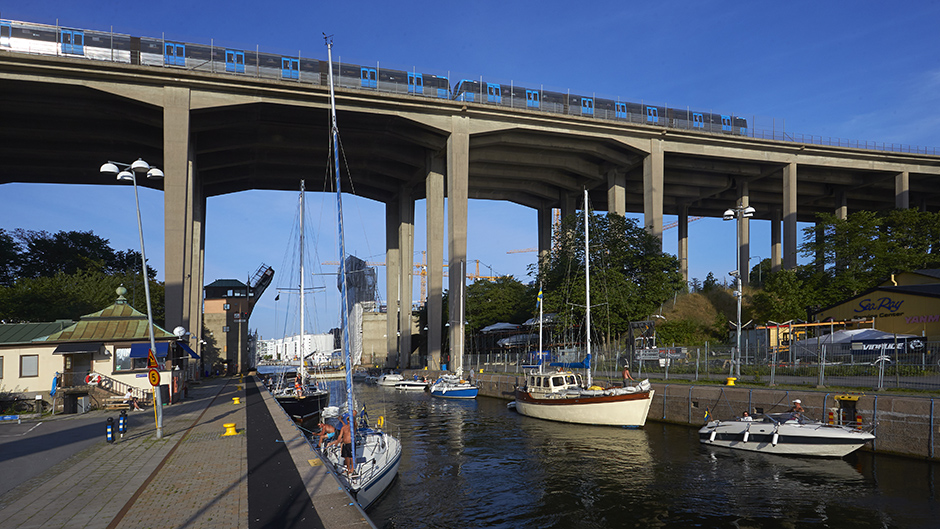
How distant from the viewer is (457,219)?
6431cm

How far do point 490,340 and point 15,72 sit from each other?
65.3m

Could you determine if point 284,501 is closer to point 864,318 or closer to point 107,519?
point 107,519

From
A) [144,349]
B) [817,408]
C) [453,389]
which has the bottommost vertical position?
[453,389]

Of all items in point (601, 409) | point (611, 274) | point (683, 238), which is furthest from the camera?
point (683, 238)

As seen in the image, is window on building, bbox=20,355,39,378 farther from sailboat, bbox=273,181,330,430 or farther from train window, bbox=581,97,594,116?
train window, bbox=581,97,594,116

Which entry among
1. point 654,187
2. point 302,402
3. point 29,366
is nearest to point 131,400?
point 29,366

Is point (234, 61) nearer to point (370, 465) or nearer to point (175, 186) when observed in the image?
point (175, 186)

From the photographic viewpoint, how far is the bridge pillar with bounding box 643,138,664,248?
66688 millimetres

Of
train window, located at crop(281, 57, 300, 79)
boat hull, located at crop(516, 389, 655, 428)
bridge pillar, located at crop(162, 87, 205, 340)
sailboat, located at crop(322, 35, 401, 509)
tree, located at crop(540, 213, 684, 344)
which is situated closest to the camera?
sailboat, located at crop(322, 35, 401, 509)

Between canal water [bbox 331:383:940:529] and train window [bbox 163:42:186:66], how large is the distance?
4399cm

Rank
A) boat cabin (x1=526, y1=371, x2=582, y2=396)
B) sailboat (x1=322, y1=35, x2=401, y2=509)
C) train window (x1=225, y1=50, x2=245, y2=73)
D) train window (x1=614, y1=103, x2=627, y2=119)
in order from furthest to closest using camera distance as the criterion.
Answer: train window (x1=614, y1=103, x2=627, y2=119) < train window (x1=225, y1=50, x2=245, y2=73) < boat cabin (x1=526, y1=371, x2=582, y2=396) < sailboat (x1=322, y1=35, x2=401, y2=509)

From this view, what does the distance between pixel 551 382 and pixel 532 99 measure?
123 feet

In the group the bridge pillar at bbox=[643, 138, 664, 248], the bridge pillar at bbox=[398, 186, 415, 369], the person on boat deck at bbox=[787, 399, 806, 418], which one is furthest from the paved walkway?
the bridge pillar at bbox=[398, 186, 415, 369]

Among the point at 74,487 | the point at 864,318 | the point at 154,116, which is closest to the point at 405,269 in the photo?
the point at 154,116
